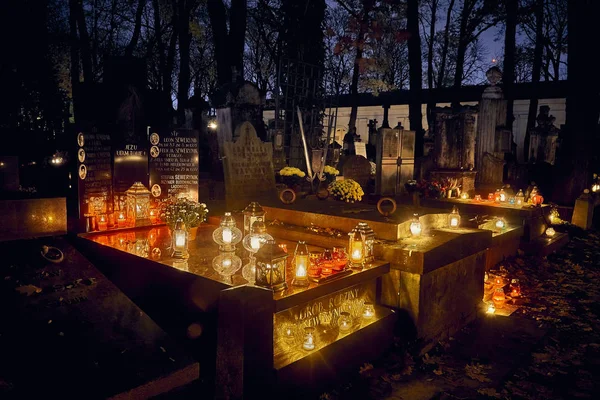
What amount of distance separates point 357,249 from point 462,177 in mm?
9779

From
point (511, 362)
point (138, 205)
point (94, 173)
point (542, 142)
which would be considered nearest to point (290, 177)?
point (138, 205)

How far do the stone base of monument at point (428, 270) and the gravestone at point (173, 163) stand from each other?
270 centimetres

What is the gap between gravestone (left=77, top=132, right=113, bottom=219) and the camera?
755cm

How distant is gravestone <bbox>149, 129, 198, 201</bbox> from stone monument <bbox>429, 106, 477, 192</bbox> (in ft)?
27.5

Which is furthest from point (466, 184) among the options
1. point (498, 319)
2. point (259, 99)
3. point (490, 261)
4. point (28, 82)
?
point (28, 82)

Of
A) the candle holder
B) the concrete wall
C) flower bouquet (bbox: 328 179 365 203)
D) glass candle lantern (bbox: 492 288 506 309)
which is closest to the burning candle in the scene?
the candle holder

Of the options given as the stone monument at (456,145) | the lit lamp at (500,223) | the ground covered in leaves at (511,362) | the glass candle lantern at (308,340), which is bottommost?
the ground covered in leaves at (511,362)

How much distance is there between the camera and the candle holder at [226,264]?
5.03 metres

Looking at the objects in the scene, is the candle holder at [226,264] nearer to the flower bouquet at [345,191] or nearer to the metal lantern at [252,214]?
the metal lantern at [252,214]

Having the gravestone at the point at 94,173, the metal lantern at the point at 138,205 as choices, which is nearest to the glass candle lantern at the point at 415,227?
the metal lantern at the point at 138,205

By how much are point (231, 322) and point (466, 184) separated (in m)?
11.9

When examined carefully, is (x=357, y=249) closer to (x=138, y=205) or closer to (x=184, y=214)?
(x=184, y=214)

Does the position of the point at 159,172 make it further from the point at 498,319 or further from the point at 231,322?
the point at 498,319

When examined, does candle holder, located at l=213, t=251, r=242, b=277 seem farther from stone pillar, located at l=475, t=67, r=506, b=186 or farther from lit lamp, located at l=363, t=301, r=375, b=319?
stone pillar, located at l=475, t=67, r=506, b=186
